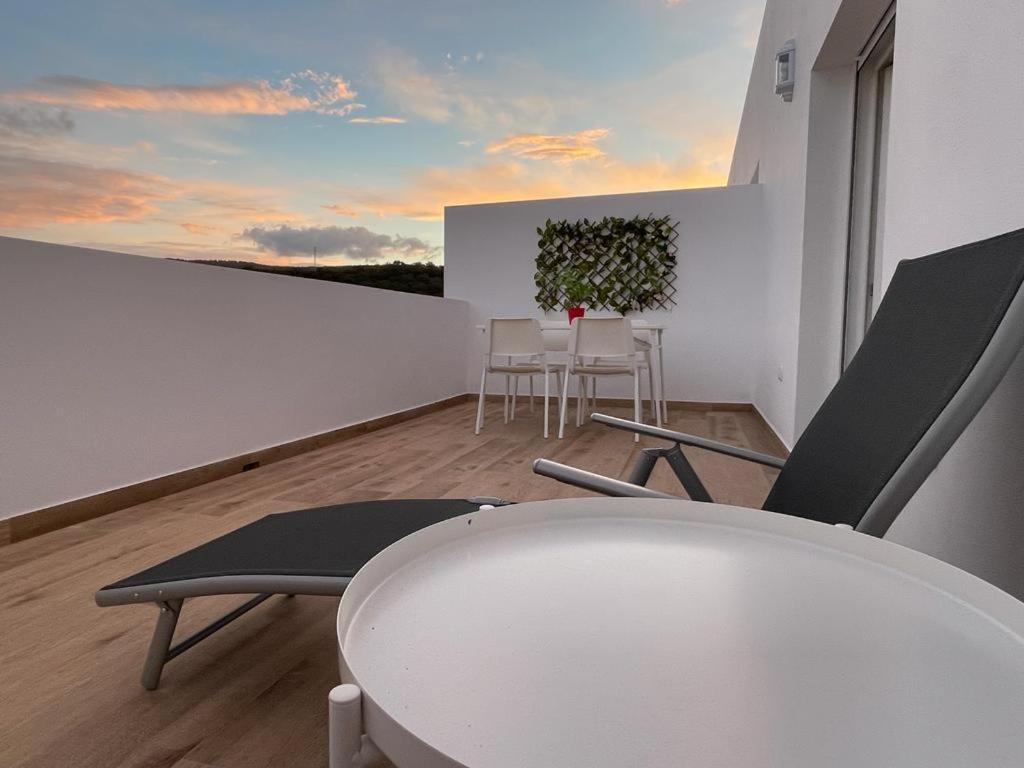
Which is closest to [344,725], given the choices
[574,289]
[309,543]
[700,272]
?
[309,543]

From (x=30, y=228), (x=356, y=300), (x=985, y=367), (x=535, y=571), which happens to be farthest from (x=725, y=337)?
(x=30, y=228)

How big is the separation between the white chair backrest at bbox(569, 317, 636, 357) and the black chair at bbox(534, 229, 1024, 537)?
8.98 ft

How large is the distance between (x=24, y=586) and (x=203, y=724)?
1.03m

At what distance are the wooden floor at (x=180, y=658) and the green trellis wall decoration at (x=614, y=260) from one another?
2995 millimetres

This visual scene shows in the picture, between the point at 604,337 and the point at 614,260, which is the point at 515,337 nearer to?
the point at 604,337

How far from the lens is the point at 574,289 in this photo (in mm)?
5039

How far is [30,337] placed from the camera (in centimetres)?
222

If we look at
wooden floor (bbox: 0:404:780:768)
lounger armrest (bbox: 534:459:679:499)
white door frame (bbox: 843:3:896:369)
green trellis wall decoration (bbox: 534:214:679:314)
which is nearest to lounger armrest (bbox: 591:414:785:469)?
lounger armrest (bbox: 534:459:679:499)

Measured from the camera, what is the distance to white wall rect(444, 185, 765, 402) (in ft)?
18.0

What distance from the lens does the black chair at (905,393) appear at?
0.87 m

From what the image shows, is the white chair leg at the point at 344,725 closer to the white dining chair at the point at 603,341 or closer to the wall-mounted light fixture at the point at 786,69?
the white dining chair at the point at 603,341

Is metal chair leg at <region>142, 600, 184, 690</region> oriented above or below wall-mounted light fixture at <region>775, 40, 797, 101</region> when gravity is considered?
below

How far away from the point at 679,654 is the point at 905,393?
78 centimetres

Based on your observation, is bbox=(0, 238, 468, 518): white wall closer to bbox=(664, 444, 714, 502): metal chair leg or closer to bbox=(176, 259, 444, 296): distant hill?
bbox=(664, 444, 714, 502): metal chair leg
